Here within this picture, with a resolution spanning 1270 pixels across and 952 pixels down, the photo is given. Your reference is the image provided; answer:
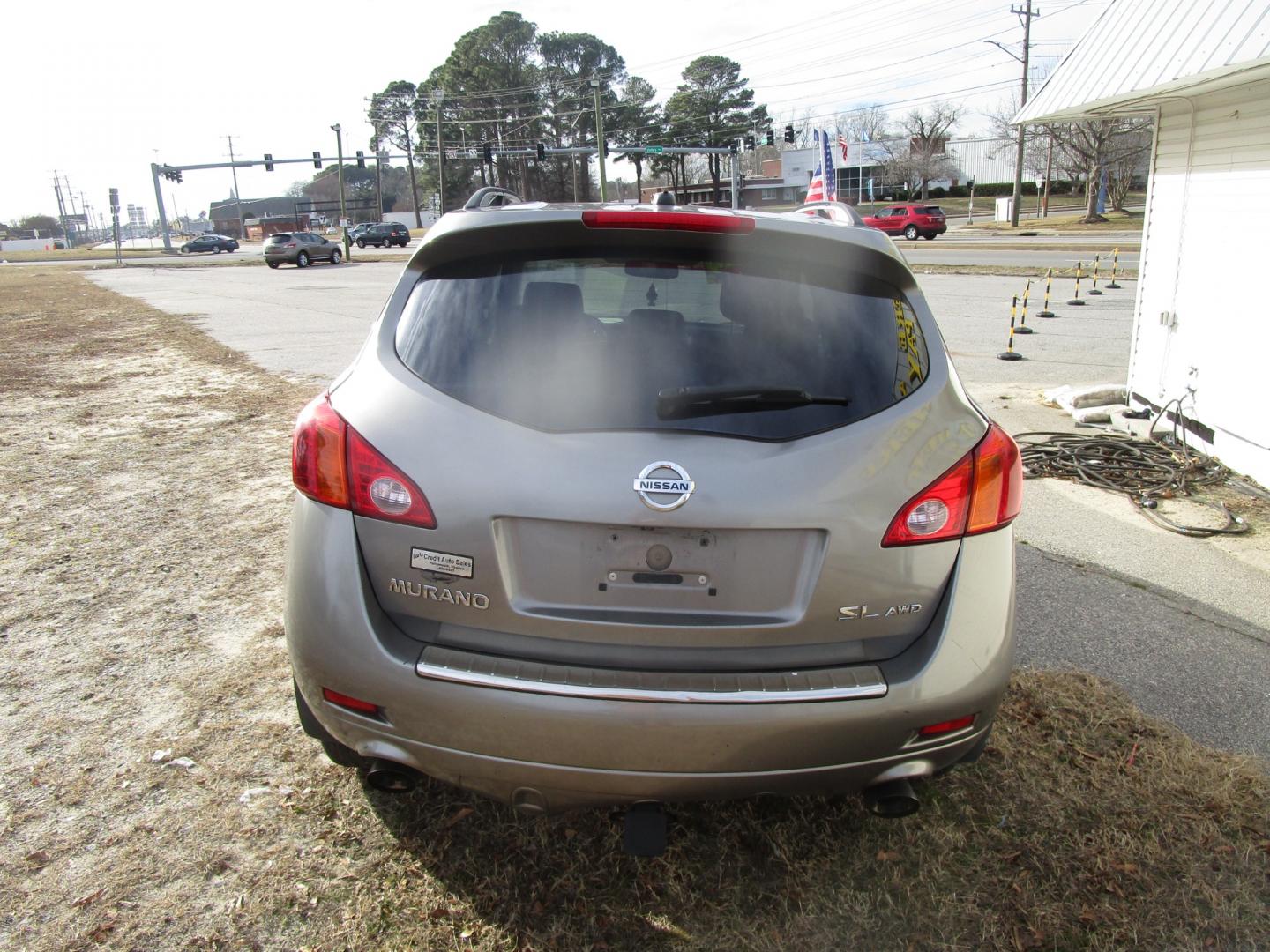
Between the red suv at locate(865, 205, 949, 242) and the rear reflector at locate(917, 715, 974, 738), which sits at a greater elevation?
the red suv at locate(865, 205, 949, 242)

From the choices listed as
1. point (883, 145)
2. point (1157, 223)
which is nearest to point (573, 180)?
point (883, 145)

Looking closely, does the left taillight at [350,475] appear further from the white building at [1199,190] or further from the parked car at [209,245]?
the parked car at [209,245]

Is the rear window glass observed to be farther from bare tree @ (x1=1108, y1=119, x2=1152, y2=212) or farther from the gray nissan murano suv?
bare tree @ (x1=1108, y1=119, x2=1152, y2=212)

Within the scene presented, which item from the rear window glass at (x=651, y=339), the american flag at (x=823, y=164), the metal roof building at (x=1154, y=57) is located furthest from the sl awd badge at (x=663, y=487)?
the american flag at (x=823, y=164)

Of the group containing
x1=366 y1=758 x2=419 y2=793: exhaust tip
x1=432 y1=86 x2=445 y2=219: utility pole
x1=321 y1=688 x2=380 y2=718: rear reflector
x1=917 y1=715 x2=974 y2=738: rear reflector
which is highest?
x1=432 y1=86 x2=445 y2=219: utility pole

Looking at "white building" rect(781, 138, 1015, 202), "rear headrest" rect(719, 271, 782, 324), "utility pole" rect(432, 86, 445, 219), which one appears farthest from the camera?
"utility pole" rect(432, 86, 445, 219)

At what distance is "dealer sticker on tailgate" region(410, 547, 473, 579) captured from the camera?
217cm

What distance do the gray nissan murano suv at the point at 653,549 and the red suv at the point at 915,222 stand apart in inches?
1693

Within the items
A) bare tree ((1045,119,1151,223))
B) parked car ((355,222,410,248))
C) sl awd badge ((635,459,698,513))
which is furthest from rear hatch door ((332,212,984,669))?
parked car ((355,222,410,248))

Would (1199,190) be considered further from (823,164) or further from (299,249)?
(299,249)

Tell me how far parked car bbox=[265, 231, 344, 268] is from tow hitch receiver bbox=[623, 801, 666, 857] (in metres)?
42.5

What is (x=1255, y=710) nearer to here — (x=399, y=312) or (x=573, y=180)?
(x=399, y=312)

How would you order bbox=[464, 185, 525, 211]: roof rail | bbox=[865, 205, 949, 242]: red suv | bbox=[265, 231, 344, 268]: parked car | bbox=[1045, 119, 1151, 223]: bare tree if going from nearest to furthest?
bbox=[464, 185, 525, 211]: roof rail < bbox=[265, 231, 344, 268]: parked car < bbox=[865, 205, 949, 242]: red suv < bbox=[1045, 119, 1151, 223]: bare tree

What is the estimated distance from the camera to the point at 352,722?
90.1 inches
